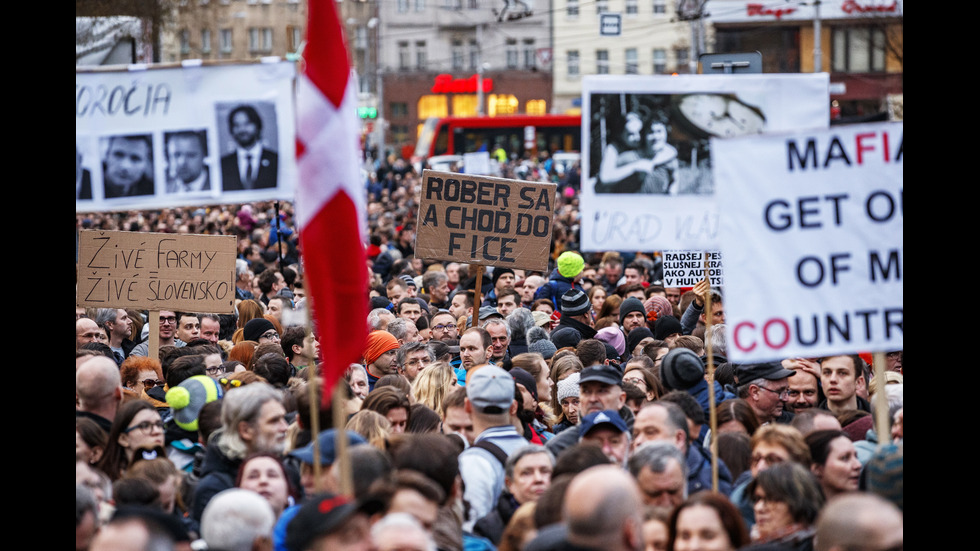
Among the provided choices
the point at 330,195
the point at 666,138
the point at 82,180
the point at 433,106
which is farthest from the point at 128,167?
the point at 433,106

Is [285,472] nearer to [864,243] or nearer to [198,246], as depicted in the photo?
[864,243]

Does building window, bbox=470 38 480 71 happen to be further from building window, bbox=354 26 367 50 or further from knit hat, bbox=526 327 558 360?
knit hat, bbox=526 327 558 360

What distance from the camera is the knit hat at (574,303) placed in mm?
10711

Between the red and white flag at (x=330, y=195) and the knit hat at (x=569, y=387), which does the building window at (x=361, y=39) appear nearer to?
the knit hat at (x=569, y=387)

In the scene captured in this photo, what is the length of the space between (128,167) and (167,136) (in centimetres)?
22

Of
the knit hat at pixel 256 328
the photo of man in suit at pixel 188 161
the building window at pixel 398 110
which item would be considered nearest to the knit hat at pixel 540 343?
the knit hat at pixel 256 328

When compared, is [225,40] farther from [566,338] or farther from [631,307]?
[566,338]

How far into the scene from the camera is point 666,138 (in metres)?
6.34

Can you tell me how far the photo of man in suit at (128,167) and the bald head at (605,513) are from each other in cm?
286

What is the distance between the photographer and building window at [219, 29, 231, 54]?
3233 inches

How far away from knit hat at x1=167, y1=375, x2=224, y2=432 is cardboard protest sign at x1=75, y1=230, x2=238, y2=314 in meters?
2.59

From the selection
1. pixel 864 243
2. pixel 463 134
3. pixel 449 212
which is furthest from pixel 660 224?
pixel 463 134

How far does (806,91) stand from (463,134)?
48.6m

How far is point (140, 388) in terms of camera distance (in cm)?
770
